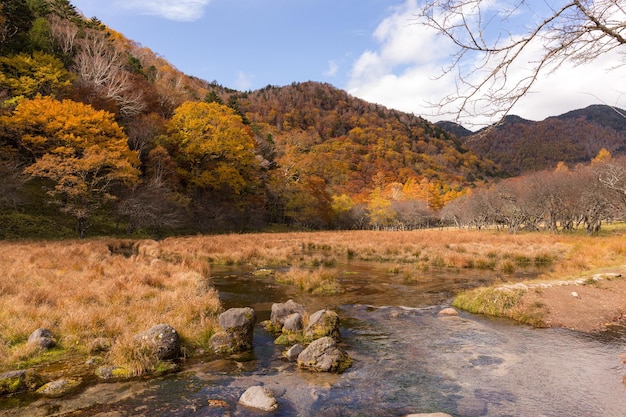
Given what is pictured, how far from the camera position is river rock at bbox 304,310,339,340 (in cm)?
997

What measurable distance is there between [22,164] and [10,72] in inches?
509

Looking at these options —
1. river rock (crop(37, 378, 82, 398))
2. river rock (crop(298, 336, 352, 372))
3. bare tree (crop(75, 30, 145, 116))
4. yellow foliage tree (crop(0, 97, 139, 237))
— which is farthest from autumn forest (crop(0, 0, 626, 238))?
river rock (crop(37, 378, 82, 398))

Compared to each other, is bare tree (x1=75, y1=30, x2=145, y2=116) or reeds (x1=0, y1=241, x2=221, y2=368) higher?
bare tree (x1=75, y1=30, x2=145, y2=116)

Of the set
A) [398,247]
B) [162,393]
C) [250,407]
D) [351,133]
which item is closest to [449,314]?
[250,407]

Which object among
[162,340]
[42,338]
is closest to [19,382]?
[42,338]

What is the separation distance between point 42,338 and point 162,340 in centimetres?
268

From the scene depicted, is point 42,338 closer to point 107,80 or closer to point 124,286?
point 124,286

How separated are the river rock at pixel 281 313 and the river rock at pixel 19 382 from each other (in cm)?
567

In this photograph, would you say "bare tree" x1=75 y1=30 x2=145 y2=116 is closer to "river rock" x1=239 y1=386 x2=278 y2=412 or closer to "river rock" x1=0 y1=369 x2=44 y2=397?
"river rock" x1=0 y1=369 x2=44 y2=397

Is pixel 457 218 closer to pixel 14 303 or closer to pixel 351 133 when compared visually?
pixel 351 133

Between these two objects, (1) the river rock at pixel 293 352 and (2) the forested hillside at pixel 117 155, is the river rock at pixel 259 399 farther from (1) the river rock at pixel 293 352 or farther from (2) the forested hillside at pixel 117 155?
(2) the forested hillside at pixel 117 155

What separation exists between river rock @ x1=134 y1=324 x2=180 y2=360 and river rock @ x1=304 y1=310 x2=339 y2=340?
3.33 meters

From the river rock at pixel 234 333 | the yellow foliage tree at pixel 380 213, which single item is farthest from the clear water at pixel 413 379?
the yellow foliage tree at pixel 380 213

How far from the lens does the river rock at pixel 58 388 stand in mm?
6633
